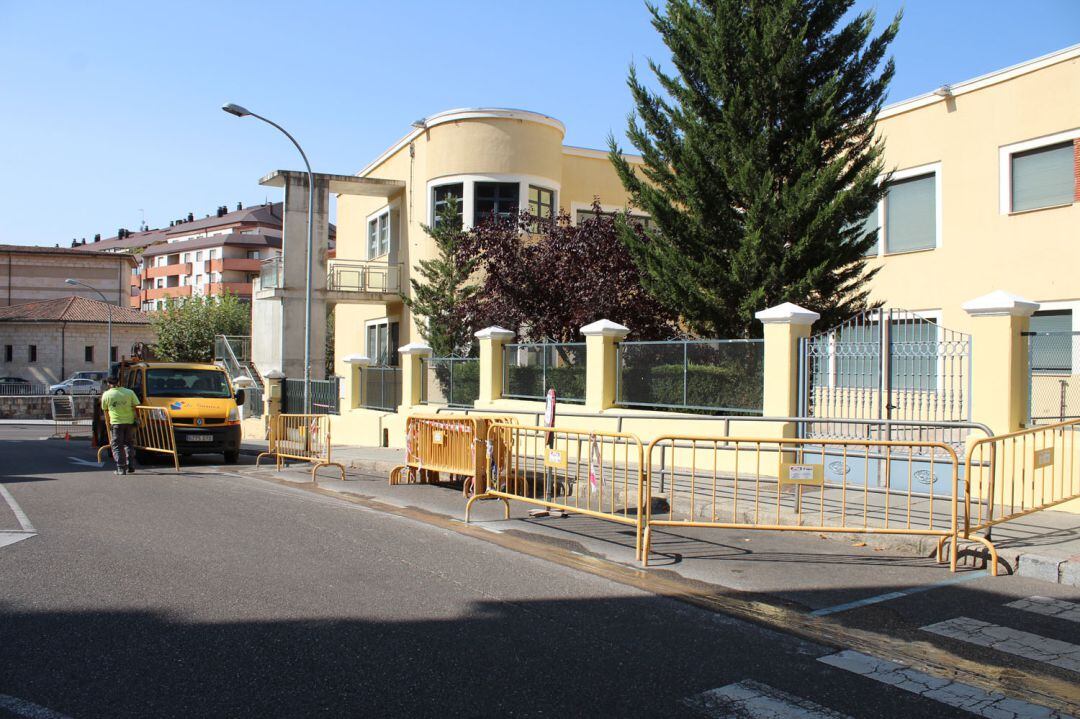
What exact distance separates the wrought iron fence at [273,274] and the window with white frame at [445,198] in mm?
6000

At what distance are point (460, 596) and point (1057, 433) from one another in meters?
7.44

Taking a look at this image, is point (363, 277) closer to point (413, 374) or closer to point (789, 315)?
point (413, 374)

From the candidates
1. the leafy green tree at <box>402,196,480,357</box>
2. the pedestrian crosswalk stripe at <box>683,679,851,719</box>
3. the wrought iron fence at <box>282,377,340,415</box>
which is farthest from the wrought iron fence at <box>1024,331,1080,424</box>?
the wrought iron fence at <box>282,377,340,415</box>

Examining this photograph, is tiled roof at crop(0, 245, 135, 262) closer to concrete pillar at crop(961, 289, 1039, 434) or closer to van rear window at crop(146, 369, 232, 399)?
van rear window at crop(146, 369, 232, 399)

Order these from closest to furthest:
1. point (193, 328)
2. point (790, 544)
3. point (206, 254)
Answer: point (790, 544) → point (193, 328) → point (206, 254)

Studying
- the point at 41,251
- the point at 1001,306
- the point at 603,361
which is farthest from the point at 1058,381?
the point at 41,251

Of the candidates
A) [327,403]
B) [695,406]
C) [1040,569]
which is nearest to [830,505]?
[1040,569]

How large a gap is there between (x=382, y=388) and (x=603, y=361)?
8219mm

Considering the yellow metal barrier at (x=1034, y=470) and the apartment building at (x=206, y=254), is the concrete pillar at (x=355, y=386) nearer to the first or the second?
the yellow metal barrier at (x=1034, y=470)

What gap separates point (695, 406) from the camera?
45.6 ft

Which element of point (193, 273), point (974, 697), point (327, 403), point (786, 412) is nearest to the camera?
point (974, 697)

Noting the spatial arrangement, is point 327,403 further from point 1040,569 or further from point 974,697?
point 974,697

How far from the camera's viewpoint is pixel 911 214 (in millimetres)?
19875

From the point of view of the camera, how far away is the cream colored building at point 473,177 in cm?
2405
